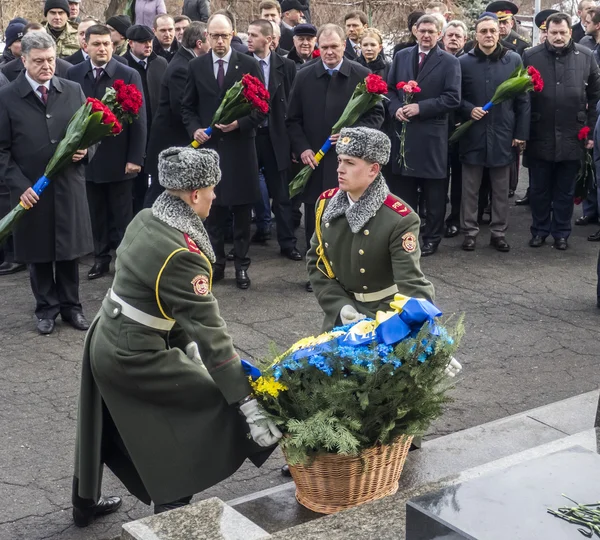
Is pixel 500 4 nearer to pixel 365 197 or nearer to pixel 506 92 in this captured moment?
pixel 506 92

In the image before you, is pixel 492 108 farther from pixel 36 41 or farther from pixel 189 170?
pixel 189 170

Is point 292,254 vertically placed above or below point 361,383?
below

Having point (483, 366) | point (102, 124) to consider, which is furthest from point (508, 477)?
point (102, 124)

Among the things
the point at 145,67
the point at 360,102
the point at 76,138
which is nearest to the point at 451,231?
the point at 360,102

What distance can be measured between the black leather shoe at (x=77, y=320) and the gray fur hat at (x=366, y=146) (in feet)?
11.4

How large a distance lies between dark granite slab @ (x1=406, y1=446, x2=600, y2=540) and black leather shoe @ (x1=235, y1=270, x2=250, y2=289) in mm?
5259

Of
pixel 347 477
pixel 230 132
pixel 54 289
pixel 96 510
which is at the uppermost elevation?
pixel 230 132

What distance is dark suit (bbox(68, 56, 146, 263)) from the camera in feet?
29.8

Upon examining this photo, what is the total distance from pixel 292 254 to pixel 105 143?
6.83 feet

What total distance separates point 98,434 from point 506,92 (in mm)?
6367

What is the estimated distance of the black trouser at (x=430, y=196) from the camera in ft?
32.5

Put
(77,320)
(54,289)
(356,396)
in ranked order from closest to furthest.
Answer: (356,396) < (77,320) < (54,289)

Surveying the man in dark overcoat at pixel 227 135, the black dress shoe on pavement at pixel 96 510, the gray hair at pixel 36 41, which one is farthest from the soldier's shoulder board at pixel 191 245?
the man in dark overcoat at pixel 227 135

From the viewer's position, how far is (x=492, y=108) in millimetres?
9914
